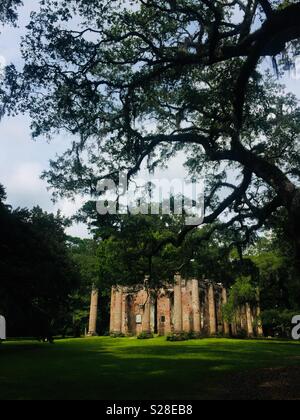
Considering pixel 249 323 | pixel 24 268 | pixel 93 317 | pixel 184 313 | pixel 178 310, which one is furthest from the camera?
pixel 93 317

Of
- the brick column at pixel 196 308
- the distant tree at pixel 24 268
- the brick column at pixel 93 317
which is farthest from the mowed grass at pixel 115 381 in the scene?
the brick column at pixel 93 317

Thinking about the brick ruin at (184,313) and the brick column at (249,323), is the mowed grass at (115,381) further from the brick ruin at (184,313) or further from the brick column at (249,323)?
the brick column at (249,323)

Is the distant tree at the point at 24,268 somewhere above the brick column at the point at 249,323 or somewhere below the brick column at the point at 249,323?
above

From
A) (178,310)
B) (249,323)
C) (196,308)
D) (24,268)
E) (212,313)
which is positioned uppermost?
(24,268)

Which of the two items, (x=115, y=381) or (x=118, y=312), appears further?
(x=118, y=312)

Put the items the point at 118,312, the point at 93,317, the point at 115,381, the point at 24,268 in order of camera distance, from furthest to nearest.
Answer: the point at 93,317 < the point at 118,312 < the point at 24,268 < the point at 115,381

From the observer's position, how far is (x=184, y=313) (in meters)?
52.6

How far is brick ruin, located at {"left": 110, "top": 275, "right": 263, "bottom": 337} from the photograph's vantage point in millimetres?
49250

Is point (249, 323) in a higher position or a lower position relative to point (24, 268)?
lower

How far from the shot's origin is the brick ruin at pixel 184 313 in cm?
4925

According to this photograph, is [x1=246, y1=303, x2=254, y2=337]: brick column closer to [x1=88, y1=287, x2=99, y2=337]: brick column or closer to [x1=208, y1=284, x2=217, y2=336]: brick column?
[x1=208, y1=284, x2=217, y2=336]: brick column

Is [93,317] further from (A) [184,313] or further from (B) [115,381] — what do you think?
(B) [115,381]

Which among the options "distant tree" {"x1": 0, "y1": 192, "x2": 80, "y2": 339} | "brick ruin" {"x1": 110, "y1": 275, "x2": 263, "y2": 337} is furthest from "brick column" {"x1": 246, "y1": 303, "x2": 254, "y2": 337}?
"distant tree" {"x1": 0, "y1": 192, "x2": 80, "y2": 339}

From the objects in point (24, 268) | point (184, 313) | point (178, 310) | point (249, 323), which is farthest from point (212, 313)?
point (24, 268)
